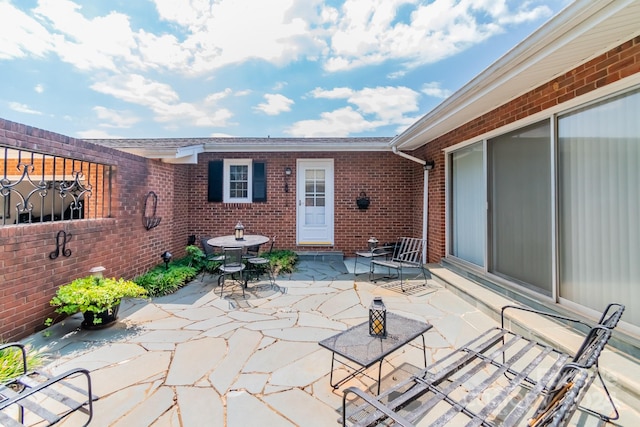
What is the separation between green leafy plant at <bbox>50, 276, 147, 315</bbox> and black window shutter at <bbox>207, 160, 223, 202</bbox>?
4489mm

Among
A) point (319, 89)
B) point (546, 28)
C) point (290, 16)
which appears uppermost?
point (319, 89)

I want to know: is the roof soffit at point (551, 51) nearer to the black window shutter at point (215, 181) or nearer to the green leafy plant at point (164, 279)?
the green leafy plant at point (164, 279)

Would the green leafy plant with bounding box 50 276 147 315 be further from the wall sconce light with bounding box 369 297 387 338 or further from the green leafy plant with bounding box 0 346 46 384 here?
the wall sconce light with bounding box 369 297 387 338

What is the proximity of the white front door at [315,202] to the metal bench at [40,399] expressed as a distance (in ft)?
18.9

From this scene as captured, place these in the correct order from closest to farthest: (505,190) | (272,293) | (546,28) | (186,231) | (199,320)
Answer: (546,28)
(199,320)
(505,190)
(272,293)
(186,231)

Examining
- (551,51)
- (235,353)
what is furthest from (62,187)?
Answer: (551,51)

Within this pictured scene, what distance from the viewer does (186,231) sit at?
7.67 meters

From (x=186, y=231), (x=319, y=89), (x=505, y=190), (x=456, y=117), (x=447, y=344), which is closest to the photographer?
(x=447, y=344)

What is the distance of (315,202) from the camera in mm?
7859

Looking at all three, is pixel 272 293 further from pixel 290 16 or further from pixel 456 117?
pixel 290 16

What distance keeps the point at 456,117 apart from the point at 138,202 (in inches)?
225

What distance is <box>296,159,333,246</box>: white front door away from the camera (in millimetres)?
7805

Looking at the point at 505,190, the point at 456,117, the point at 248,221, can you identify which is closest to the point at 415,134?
the point at 456,117

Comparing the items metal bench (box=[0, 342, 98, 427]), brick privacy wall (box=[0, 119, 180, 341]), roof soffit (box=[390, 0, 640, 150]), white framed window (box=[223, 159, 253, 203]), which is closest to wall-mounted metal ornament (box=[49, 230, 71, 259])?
brick privacy wall (box=[0, 119, 180, 341])
